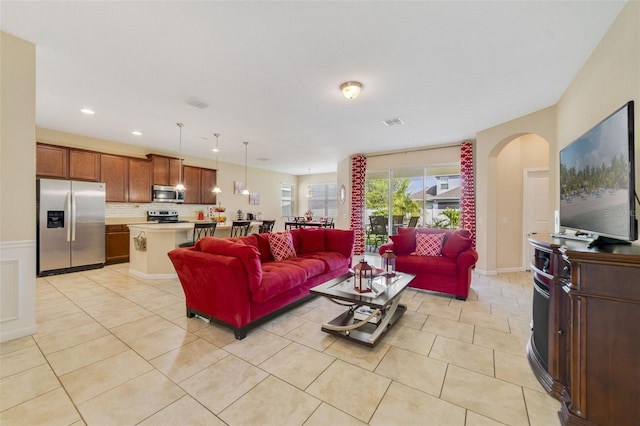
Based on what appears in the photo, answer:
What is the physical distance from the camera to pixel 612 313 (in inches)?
53.4

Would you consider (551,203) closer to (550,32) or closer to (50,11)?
(550,32)

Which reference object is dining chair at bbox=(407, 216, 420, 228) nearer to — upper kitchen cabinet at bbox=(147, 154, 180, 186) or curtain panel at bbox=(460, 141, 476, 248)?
curtain panel at bbox=(460, 141, 476, 248)

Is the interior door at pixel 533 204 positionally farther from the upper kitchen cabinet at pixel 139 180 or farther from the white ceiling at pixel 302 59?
the upper kitchen cabinet at pixel 139 180

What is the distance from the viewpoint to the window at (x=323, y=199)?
34.5 ft

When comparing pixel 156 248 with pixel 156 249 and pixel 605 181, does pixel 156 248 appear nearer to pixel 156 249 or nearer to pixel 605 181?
pixel 156 249

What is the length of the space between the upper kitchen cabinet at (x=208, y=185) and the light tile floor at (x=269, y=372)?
4536 mm

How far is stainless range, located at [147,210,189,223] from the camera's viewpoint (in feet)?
21.1

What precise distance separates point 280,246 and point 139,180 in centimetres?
457

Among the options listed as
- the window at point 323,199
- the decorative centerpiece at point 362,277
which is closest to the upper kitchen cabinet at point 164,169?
the window at point 323,199

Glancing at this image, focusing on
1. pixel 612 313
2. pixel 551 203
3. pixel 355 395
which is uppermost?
pixel 551 203

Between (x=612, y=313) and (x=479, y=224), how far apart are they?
4.12 meters

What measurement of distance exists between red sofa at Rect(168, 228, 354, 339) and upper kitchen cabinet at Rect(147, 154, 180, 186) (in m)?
4.40

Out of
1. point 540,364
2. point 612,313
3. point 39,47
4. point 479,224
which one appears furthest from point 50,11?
point 479,224

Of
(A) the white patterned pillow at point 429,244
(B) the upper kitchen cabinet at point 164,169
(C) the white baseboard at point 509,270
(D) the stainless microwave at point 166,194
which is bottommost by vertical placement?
(C) the white baseboard at point 509,270
